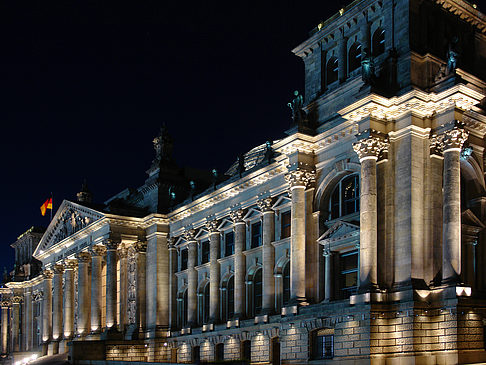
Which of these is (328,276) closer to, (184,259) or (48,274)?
(184,259)

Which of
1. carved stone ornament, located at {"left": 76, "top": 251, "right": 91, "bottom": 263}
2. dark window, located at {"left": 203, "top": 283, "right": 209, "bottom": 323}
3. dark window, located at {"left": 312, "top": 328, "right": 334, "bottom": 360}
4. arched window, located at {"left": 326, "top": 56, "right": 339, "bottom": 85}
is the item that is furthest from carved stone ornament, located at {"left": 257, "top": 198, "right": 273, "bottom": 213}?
carved stone ornament, located at {"left": 76, "top": 251, "right": 91, "bottom": 263}

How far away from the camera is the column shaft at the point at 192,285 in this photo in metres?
56.7

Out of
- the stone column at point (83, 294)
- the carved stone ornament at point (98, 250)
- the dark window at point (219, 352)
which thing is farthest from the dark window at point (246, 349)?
the stone column at point (83, 294)

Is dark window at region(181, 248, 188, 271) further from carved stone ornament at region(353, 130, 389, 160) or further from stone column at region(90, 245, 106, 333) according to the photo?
carved stone ornament at region(353, 130, 389, 160)

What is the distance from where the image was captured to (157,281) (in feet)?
198

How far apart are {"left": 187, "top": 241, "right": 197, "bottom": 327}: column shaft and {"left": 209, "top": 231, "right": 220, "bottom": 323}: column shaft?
3248 millimetres

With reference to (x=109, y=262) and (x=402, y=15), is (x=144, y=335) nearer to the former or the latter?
(x=109, y=262)

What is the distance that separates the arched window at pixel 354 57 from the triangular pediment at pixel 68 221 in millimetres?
29806

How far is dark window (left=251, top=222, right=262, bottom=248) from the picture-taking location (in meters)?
50.2

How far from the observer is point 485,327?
33.5 m

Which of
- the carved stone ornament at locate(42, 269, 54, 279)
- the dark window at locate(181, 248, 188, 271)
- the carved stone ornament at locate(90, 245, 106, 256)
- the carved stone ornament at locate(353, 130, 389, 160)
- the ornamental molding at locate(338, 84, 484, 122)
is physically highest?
the ornamental molding at locate(338, 84, 484, 122)

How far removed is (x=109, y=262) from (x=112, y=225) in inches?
130

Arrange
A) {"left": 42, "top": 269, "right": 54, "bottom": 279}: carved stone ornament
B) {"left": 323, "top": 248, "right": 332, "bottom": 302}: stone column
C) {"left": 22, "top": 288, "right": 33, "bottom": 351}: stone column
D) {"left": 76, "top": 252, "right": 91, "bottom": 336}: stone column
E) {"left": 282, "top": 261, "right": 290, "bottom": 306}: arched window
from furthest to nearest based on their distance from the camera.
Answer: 1. {"left": 22, "top": 288, "right": 33, "bottom": 351}: stone column
2. {"left": 42, "top": 269, "right": 54, "bottom": 279}: carved stone ornament
3. {"left": 76, "top": 252, "right": 91, "bottom": 336}: stone column
4. {"left": 282, "top": 261, "right": 290, "bottom": 306}: arched window
5. {"left": 323, "top": 248, "right": 332, "bottom": 302}: stone column

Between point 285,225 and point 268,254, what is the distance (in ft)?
7.73
